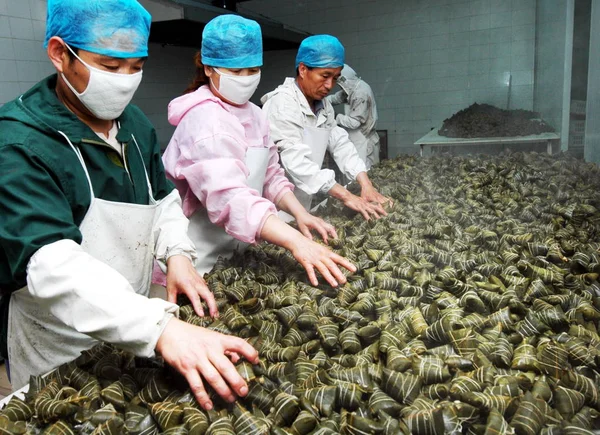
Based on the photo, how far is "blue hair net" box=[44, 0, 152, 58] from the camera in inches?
54.0

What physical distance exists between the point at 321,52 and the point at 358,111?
3.74 m

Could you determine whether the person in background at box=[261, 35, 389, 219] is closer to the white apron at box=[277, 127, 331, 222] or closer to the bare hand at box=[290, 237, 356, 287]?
the white apron at box=[277, 127, 331, 222]

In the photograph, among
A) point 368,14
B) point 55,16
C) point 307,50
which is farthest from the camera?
point 368,14

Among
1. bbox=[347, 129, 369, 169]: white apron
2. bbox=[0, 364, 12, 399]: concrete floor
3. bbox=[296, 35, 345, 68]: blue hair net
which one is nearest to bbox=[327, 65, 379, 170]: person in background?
bbox=[347, 129, 369, 169]: white apron

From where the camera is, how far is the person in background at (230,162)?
5.93 feet

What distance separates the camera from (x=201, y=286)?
1578 millimetres

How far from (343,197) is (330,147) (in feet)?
3.47

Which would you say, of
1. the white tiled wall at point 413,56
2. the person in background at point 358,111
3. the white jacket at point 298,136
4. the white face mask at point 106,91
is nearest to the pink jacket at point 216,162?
the white face mask at point 106,91

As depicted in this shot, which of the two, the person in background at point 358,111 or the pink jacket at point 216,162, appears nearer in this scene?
the pink jacket at point 216,162

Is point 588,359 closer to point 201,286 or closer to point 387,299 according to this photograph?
point 387,299

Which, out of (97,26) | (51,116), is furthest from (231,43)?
(51,116)

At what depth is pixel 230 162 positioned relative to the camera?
188 centimetres

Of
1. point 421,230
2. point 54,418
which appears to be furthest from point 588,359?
point 54,418

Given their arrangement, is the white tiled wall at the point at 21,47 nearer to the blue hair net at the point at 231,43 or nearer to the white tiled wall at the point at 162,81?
the white tiled wall at the point at 162,81
